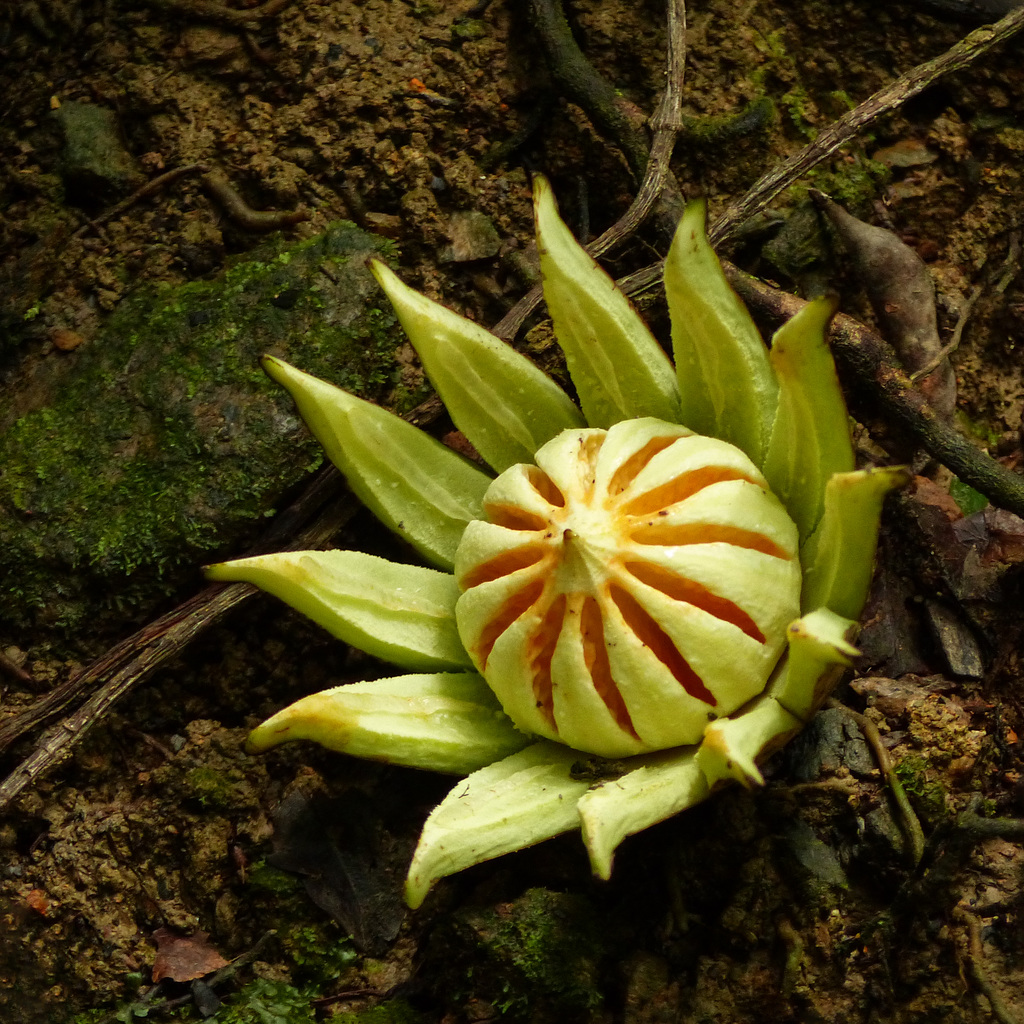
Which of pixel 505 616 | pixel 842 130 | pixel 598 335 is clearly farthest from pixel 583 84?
pixel 505 616

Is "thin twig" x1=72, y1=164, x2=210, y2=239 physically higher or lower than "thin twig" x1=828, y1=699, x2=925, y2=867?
higher

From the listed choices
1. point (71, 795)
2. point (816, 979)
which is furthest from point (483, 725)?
point (71, 795)

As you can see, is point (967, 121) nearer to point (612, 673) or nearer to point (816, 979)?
point (612, 673)

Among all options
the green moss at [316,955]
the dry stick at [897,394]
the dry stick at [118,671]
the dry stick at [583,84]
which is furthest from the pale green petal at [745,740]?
the dry stick at [583,84]

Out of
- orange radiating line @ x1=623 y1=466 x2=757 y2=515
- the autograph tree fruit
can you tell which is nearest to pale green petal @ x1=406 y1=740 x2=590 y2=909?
the autograph tree fruit

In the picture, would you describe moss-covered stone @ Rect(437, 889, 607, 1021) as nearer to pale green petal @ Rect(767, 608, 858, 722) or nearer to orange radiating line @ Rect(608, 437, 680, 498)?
pale green petal @ Rect(767, 608, 858, 722)

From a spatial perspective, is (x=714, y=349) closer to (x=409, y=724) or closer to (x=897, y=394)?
(x=897, y=394)
